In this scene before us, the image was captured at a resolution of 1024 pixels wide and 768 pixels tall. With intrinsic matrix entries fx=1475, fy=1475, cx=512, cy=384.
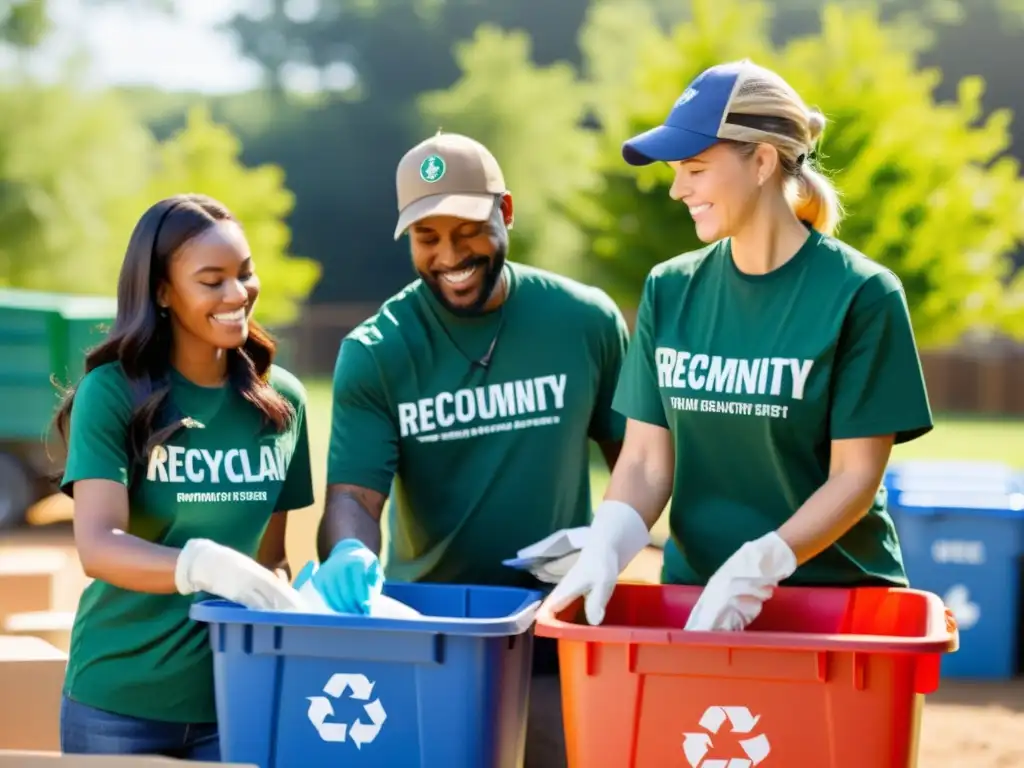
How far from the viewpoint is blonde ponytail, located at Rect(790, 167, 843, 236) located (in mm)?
2992

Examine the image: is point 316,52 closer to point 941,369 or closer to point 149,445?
point 941,369

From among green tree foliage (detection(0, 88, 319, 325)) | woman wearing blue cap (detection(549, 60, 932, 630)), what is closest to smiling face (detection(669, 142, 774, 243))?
woman wearing blue cap (detection(549, 60, 932, 630))

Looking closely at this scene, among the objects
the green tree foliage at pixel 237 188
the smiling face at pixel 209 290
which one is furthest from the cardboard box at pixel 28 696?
the green tree foliage at pixel 237 188

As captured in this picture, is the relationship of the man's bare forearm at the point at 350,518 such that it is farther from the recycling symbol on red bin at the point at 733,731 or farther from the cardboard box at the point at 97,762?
the recycling symbol on red bin at the point at 733,731

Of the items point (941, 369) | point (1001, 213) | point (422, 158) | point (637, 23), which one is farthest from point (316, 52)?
point (422, 158)

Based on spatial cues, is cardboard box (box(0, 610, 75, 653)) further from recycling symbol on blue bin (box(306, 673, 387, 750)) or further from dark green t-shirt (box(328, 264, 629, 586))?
recycling symbol on blue bin (box(306, 673, 387, 750))

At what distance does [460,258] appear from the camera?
3.61 meters

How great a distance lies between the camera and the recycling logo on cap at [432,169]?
358cm

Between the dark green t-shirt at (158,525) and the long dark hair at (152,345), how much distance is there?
3 cm

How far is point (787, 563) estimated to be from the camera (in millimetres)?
2750

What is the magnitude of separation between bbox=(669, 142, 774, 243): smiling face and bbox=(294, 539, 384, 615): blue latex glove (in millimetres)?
931

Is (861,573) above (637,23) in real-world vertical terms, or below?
below

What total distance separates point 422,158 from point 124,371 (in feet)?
3.27

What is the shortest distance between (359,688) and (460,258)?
1.25 m
